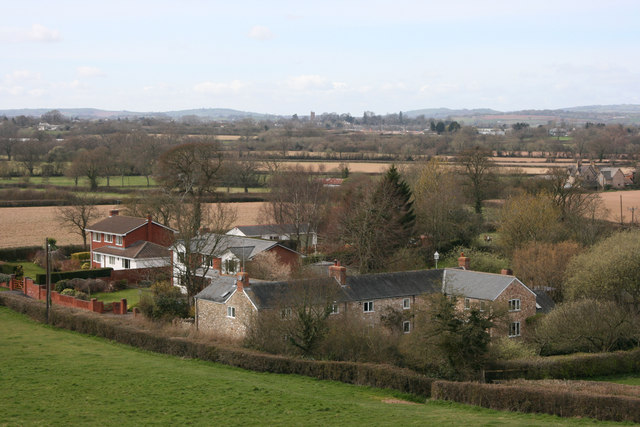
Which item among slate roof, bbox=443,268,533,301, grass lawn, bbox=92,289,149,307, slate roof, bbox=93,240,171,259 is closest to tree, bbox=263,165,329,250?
slate roof, bbox=93,240,171,259

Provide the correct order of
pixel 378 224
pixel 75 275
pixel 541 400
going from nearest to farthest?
pixel 541 400
pixel 75 275
pixel 378 224

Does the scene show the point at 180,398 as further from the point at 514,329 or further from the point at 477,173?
the point at 477,173

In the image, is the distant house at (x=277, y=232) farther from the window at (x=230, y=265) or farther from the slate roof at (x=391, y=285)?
the slate roof at (x=391, y=285)

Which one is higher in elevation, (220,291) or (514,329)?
(220,291)

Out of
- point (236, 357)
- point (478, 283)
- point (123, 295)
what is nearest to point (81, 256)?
point (123, 295)

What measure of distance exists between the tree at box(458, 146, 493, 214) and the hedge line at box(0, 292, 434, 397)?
45.3 metres

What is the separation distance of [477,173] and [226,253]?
35.0 m

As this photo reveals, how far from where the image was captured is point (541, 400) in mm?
24188

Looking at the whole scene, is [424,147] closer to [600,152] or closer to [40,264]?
[600,152]

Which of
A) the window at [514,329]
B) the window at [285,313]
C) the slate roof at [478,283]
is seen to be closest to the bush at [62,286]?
the window at [285,313]

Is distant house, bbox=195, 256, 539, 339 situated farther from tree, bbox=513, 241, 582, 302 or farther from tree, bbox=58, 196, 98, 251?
tree, bbox=58, 196, 98, 251

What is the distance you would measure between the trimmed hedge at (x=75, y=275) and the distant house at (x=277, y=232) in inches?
476

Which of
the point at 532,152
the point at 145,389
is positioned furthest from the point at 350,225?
the point at 532,152

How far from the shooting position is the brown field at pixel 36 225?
66.1 metres
